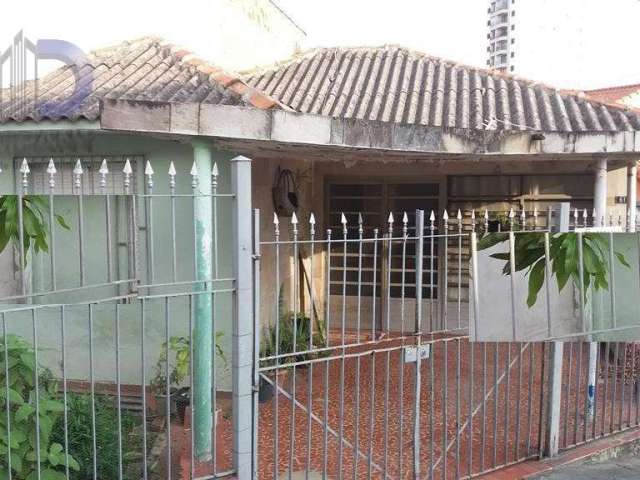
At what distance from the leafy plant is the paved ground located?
71.8 inches

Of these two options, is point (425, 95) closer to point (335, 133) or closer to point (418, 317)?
point (335, 133)

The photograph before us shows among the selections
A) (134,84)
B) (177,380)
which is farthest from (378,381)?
(134,84)

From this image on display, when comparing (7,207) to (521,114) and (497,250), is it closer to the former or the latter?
(497,250)

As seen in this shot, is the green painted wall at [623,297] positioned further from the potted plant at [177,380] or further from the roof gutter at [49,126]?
the roof gutter at [49,126]

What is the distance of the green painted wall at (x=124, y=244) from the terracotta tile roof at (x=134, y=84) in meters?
0.38

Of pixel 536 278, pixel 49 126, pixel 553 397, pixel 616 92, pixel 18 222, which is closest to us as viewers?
pixel 18 222

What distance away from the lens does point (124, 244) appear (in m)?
5.81

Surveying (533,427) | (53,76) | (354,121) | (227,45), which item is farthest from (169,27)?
(533,427)

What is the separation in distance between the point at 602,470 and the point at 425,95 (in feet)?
15.8

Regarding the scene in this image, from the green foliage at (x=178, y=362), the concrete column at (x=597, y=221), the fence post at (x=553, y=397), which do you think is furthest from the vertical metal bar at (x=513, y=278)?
the green foliage at (x=178, y=362)

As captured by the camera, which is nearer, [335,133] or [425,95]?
[335,133]

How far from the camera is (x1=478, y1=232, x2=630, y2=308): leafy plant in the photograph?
9.75 feet

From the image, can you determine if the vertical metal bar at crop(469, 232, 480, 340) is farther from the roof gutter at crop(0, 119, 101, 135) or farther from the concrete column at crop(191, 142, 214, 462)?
the roof gutter at crop(0, 119, 101, 135)

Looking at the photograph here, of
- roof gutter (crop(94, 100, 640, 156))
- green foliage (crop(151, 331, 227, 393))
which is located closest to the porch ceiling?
roof gutter (crop(94, 100, 640, 156))
